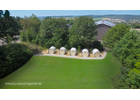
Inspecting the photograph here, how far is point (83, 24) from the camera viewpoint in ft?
67.1

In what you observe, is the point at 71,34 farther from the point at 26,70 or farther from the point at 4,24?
the point at 4,24

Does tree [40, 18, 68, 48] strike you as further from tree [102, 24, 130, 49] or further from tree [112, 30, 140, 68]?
tree [112, 30, 140, 68]

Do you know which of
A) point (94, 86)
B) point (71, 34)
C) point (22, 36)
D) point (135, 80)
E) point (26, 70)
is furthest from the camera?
point (22, 36)

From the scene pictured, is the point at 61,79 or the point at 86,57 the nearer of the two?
the point at 61,79

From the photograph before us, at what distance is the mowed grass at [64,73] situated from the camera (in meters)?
11.0

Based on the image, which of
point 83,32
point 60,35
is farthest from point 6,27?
point 83,32

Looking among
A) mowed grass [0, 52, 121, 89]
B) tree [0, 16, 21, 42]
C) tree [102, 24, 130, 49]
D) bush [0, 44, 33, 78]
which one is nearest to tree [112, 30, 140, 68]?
mowed grass [0, 52, 121, 89]

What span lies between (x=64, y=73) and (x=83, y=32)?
10534 millimetres

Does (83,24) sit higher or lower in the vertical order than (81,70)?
higher

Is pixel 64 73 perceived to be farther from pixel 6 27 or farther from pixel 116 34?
pixel 6 27

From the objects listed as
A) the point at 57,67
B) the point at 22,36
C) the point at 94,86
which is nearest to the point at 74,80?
the point at 94,86

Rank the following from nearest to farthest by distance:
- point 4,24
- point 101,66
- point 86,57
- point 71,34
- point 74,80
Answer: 1. point 74,80
2. point 101,66
3. point 86,57
4. point 71,34
5. point 4,24

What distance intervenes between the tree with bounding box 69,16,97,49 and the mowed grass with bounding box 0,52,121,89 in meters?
4.77

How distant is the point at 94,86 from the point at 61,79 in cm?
372
